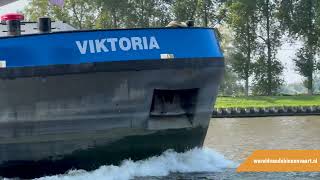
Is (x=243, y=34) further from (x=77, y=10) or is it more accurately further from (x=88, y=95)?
(x=88, y=95)

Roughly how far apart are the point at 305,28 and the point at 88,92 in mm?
37336

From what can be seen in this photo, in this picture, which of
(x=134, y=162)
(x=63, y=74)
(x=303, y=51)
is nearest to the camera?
(x=63, y=74)

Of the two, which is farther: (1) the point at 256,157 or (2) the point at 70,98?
(1) the point at 256,157

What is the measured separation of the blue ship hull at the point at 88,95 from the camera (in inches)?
407

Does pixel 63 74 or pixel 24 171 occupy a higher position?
pixel 63 74

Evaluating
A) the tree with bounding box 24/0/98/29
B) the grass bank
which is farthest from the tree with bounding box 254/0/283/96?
the tree with bounding box 24/0/98/29

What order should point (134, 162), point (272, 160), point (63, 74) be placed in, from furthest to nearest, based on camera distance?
point (272, 160) → point (134, 162) → point (63, 74)

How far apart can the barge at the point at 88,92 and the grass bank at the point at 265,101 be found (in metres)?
24.3

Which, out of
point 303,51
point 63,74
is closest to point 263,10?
point 303,51

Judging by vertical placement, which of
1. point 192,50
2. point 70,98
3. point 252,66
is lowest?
point 252,66

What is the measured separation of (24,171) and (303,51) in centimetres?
3792

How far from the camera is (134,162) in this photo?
36.4 ft

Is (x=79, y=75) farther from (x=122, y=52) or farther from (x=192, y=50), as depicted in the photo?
(x=192, y=50)

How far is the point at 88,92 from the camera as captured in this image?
1041 centimetres
